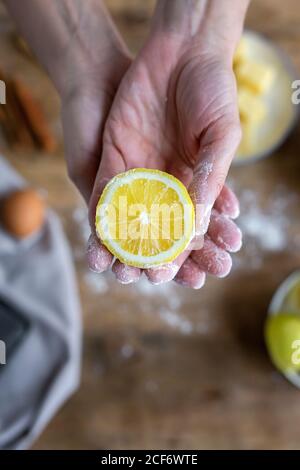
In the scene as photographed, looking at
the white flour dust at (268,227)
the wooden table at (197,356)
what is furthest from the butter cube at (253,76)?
the white flour dust at (268,227)

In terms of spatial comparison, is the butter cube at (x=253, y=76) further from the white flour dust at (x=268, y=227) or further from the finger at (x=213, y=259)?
the finger at (x=213, y=259)

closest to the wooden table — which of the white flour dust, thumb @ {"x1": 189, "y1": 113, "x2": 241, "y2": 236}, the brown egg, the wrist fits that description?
the white flour dust

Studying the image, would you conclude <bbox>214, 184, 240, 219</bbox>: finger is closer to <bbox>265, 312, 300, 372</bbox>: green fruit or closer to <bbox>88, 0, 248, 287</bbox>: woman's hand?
<bbox>88, 0, 248, 287</bbox>: woman's hand

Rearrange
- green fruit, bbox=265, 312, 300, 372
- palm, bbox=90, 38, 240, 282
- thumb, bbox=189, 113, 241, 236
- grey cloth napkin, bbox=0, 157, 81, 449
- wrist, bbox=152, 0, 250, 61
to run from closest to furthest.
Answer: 1. thumb, bbox=189, 113, 241, 236
2. palm, bbox=90, 38, 240, 282
3. wrist, bbox=152, 0, 250, 61
4. green fruit, bbox=265, 312, 300, 372
5. grey cloth napkin, bbox=0, 157, 81, 449

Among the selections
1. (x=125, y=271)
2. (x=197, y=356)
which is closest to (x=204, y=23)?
(x=125, y=271)

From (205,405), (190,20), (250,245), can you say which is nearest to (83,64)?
(190,20)

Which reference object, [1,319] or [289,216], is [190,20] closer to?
[289,216]
